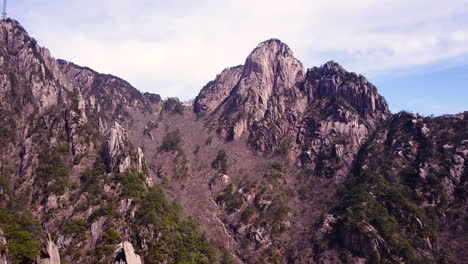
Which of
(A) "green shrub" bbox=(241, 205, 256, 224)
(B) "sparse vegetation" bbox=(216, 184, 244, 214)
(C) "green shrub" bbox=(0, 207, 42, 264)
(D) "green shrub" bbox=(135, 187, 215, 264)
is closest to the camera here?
(C) "green shrub" bbox=(0, 207, 42, 264)

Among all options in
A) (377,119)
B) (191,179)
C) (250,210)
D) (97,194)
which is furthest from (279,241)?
(377,119)

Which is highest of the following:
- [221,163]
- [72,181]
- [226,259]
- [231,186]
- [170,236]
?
[221,163]

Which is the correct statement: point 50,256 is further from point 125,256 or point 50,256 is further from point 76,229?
point 76,229

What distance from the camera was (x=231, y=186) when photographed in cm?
16838

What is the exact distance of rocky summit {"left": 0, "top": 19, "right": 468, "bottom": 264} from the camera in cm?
12094

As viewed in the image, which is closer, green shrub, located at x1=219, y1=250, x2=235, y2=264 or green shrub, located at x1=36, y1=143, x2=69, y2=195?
green shrub, located at x1=219, y1=250, x2=235, y2=264

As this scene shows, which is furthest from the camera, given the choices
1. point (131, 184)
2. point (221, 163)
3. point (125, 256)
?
point (221, 163)

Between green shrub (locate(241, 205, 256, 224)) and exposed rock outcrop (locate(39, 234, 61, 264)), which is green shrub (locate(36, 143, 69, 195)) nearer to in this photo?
green shrub (locate(241, 205, 256, 224))

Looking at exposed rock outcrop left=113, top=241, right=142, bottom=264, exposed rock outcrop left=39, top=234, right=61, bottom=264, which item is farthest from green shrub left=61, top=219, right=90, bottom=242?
exposed rock outcrop left=113, top=241, right=142, bottom=264

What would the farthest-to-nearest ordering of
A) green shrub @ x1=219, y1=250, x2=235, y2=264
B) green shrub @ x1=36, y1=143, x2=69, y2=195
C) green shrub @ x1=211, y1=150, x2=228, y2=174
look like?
green shrub @ x1=211, y1=150, x2=228, y2=174
green shrub @ x1=36, y1=143, x2=69, y2=195
green shrub @ x1=219, y1=250, x2=235, y2=264

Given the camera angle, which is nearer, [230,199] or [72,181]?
[72,181]

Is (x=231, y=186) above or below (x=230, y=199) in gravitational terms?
above

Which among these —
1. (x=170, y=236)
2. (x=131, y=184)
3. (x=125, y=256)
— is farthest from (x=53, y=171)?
(x=125, y=256)

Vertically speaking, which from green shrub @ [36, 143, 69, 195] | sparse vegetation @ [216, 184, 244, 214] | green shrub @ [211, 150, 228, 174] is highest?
green shrub @ [211, 150, 228, 174]
